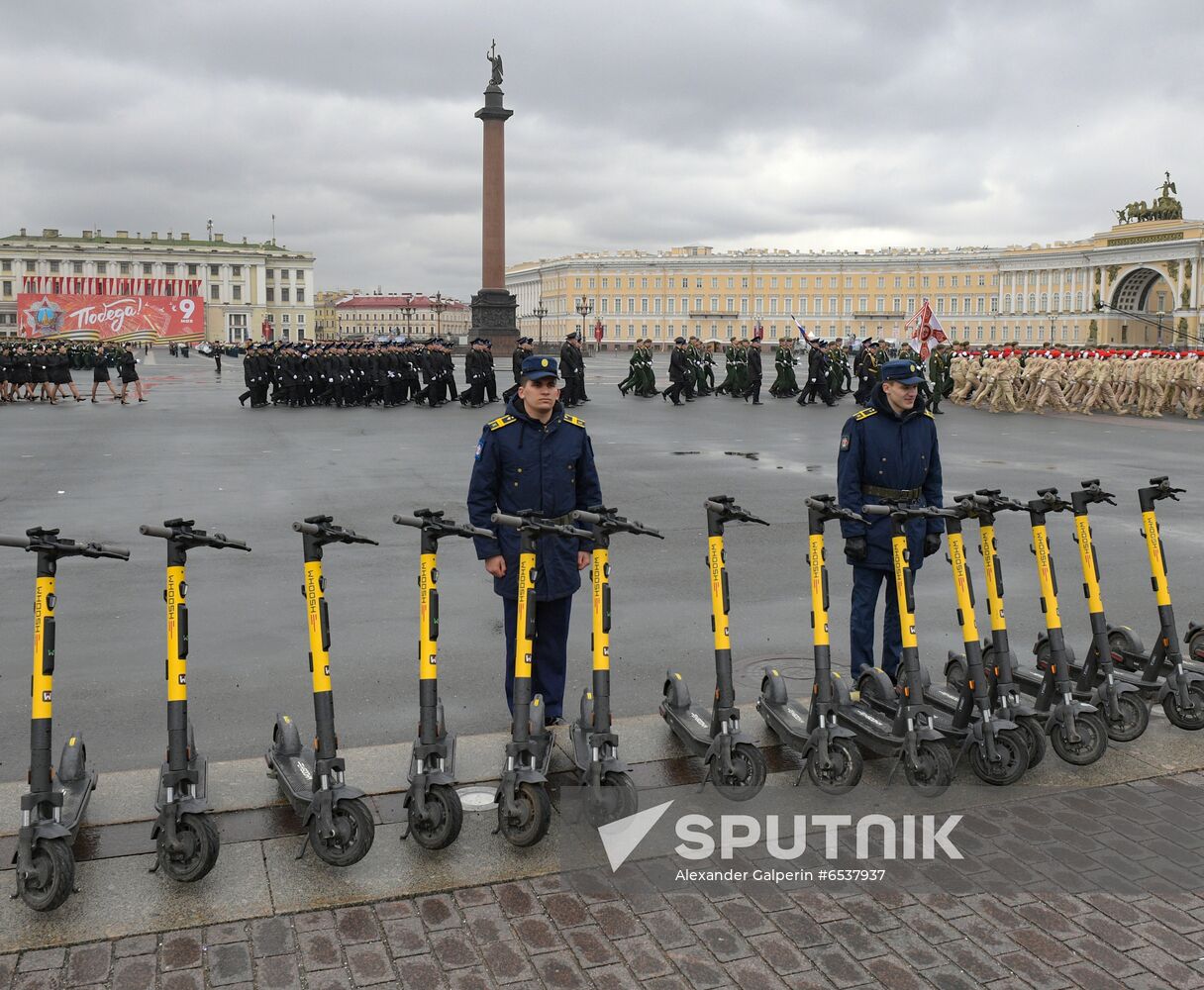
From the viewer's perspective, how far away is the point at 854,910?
430cm

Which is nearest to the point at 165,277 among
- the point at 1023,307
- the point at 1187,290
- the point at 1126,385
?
the point at 1023,307

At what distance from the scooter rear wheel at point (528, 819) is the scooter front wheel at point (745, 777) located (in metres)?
0.84

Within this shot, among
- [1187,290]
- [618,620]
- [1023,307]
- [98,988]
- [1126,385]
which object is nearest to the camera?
[98,988]

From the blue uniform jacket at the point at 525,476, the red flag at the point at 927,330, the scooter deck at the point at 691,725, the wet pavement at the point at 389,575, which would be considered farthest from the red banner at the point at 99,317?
the scooter deck at the point at 691,725

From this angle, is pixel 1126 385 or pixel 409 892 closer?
pixel 409 892

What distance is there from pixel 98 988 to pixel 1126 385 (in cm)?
3088

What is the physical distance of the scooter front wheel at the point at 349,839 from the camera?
4559mm

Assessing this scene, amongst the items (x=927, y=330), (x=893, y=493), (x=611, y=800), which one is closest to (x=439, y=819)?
(x=611, y=800)

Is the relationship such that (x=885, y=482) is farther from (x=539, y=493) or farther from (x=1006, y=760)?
(x=539, y=493)

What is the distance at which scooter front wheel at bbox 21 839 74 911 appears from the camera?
420cm

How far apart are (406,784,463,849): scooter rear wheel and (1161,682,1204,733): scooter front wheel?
3666 mm

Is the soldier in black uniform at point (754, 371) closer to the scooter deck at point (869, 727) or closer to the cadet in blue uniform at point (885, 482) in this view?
the cadet in blue uniform at point (885, 482)

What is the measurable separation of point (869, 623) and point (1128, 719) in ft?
4.66

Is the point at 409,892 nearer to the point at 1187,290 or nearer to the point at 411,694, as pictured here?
the point at 411,694
